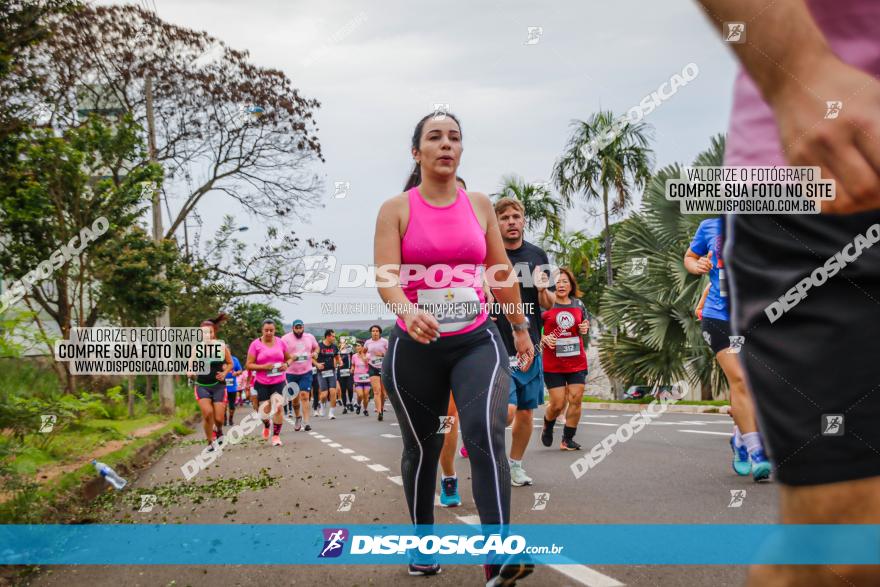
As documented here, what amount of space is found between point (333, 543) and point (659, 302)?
10956 mm

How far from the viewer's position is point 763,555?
1366 millimetres

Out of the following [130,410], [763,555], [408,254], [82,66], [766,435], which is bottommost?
[130,410]

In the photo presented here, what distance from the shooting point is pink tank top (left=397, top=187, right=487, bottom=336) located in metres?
3.79

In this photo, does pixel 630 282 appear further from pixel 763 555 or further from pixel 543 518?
pixel 763 555

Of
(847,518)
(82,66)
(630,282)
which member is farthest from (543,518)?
(82,66)

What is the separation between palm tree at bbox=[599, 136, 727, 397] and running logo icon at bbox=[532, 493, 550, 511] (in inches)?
326

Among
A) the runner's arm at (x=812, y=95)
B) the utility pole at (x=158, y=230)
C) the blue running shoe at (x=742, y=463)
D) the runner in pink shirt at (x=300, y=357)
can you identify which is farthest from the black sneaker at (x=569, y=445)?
the utility pole at (x=158, y=230)

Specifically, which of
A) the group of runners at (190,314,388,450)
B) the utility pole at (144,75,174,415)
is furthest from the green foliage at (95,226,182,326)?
the utility pole at (144,75,174,415)

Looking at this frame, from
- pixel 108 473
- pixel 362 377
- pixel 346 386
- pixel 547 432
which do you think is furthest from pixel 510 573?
pixel 346 386

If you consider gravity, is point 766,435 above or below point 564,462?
above

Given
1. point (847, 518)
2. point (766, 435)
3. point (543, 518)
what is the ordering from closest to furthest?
point (847, 518) → point (766, 435) → point (543, 518)

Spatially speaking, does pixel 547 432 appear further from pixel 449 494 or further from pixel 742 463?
pixel 449 494

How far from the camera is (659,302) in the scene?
1477 cm

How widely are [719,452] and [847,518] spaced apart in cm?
778
